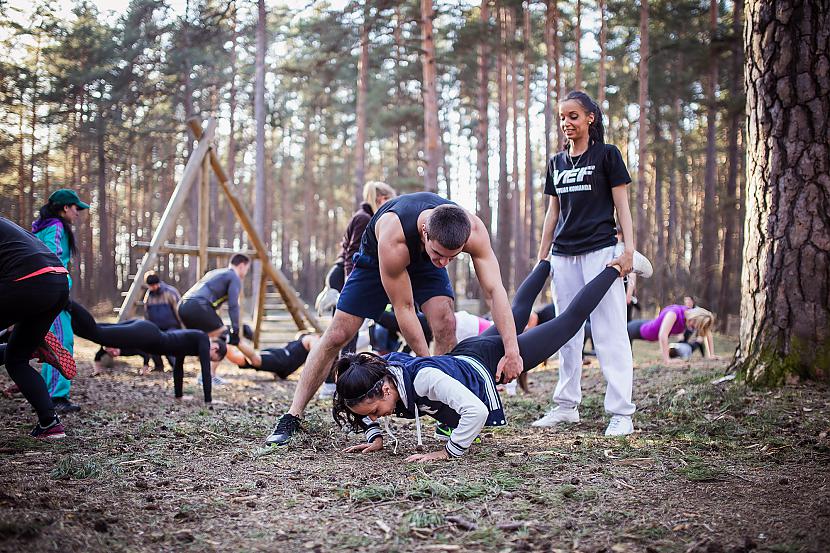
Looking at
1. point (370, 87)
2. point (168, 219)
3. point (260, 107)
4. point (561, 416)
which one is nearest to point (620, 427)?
point (561, 416)

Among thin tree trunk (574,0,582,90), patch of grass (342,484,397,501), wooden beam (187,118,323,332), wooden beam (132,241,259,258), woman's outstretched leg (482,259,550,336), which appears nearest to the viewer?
patch of grass (342,484,397,501)

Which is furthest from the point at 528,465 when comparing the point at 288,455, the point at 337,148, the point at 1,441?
the point at 337,148

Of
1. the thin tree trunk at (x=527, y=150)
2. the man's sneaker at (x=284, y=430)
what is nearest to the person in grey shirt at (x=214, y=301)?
the man's sneaker at (x=284, y=430)

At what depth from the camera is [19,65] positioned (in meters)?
19.0

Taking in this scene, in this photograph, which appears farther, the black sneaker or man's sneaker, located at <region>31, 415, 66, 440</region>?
the black sneaker

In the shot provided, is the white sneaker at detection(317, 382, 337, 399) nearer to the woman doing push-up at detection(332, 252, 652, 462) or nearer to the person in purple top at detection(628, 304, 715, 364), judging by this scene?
the woman doing push-up at detection(332, 252, 652, 462)

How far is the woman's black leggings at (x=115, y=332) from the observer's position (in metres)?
5.30

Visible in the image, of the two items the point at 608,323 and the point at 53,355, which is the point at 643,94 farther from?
the point at 53,355

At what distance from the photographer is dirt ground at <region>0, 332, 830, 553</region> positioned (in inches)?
97.0

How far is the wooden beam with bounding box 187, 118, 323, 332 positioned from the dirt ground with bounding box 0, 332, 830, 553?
22.7 feet

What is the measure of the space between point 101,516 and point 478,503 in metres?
1.57

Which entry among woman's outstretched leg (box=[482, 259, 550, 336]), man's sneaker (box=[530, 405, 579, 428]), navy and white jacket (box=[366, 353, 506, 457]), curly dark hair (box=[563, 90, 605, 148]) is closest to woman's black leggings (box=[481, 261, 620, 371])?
woman's outstretched leg (box=[482, 259, 550, 336])

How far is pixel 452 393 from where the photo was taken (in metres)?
3.48

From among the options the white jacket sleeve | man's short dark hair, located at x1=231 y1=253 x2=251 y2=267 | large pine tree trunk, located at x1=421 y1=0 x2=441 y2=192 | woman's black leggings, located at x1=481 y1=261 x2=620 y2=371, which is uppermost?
large pine tree trunk, located at x1=421 y1=0 x2=441 y2=192
